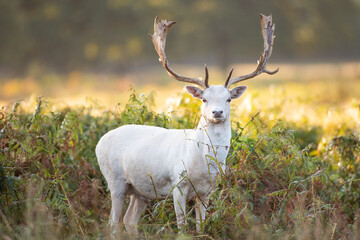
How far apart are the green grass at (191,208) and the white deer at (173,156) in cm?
21

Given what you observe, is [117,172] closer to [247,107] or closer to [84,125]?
[84,125]


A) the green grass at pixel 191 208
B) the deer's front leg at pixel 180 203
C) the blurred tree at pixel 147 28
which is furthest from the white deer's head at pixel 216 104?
the blurred tree at pixel 147 28

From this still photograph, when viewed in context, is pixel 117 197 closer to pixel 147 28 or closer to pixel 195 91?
pixel 195 91

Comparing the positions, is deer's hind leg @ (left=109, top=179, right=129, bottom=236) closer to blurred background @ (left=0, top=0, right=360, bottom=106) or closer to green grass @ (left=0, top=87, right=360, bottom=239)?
green grass @ (left=0, top=87, right=360, bottom=239)

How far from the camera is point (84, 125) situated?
28.2 feet

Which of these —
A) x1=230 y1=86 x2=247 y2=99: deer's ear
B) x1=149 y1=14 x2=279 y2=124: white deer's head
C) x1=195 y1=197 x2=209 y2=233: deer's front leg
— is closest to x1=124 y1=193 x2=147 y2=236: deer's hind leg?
x1=195 y1=197 x2=209 y2=233: deer's front leg

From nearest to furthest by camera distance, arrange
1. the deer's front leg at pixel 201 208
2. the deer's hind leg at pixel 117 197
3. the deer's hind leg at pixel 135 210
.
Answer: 1. the deer's front leg at pixel 201 208
2. the deer's hind leg at pixel 117 197
3. the deer's hind leg at pixel 135 210

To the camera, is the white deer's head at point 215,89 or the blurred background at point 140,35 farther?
the blurred background at point 140,35

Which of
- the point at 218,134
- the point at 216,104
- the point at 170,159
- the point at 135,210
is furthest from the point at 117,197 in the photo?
the point at 216,104

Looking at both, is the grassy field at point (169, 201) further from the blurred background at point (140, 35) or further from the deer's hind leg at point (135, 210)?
the blurred background at point (140, 35)

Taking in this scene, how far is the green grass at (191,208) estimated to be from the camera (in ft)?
17.7

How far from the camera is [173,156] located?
19.1ft

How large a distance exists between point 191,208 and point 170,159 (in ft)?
3.13

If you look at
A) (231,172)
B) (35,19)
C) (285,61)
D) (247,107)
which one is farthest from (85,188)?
(285,61)
